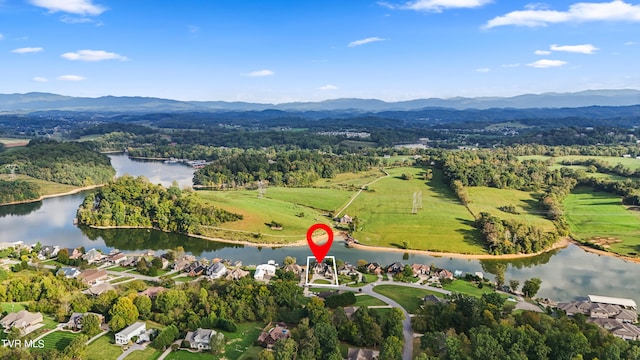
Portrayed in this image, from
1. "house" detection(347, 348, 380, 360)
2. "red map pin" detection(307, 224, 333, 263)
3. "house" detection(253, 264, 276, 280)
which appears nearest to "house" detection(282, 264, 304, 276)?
"house" detection(253, 264, 276, 280)

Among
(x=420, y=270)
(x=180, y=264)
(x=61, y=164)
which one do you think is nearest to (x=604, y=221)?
(x=420, y=270)

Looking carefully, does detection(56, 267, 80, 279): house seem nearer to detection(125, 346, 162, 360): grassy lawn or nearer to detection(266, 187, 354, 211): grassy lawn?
detection(125, 346, 162, 360): grassy lawn

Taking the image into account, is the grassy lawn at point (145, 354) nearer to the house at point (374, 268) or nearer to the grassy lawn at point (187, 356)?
the grassy lawn at point (187, 356)

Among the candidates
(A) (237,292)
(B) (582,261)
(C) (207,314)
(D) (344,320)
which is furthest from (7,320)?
(B) (582,261)

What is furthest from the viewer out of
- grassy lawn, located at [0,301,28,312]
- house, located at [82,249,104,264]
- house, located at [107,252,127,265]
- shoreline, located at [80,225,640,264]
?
shoreline, located at [80,225,640,264]

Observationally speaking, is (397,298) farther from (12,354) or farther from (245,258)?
(12,354)
